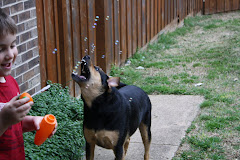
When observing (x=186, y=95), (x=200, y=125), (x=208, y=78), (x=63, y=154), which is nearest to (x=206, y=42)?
(x=208, y=78)

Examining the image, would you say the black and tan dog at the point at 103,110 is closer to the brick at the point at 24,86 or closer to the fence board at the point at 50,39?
the brick at the point at 24,86

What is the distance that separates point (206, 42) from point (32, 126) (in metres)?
9.15

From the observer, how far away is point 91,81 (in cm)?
346

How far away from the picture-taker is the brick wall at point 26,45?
4.70m

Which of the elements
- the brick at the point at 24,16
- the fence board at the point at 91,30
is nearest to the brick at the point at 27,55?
the brick at the point at 24,16

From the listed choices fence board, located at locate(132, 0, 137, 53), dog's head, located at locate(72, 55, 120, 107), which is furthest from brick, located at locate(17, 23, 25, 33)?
fence board, located at locate(132, 0, 137, 53)

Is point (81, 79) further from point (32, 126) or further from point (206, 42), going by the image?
point (206, 42)

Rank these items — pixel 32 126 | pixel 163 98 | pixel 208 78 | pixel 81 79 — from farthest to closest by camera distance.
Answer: pixel 208 78 < pixel 163 98 < pixel 81 79 < pixel 32 126

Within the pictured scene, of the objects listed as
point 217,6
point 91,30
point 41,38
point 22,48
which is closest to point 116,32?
point 91,30

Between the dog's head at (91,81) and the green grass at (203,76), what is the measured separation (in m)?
1.64

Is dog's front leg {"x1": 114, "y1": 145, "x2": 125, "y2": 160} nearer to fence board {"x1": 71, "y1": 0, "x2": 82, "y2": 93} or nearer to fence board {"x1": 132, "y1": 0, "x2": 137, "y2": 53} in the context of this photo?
fence board {"x1": 71, "y1": 0, "x2": 82, "y2": 93}

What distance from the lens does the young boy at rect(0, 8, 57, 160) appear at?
202 centimetres

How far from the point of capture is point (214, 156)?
4.65 metres

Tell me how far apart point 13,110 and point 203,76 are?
20.9ft
